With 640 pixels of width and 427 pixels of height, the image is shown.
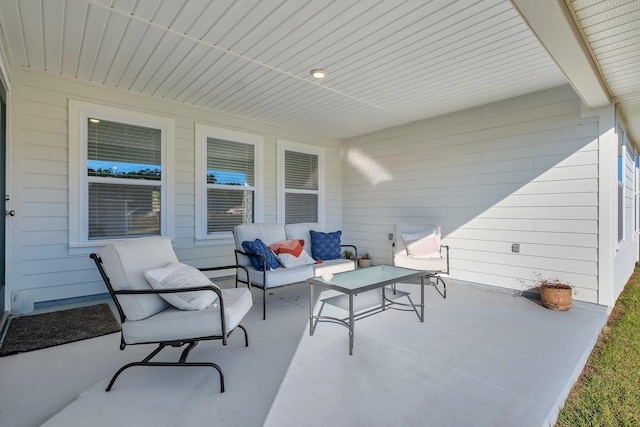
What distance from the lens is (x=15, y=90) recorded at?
3.44 m

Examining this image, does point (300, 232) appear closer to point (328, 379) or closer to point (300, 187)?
point (300, 187)

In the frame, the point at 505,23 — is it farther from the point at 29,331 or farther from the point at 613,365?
the point at 29,331

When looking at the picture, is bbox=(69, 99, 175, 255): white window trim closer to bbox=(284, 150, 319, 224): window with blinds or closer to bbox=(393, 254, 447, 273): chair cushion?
Answer: bbox=(284, 150, 319, 224): window with blinds

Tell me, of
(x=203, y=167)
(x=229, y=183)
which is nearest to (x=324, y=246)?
(x=229, y=183)

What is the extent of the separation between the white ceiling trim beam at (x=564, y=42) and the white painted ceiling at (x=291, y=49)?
178 mm

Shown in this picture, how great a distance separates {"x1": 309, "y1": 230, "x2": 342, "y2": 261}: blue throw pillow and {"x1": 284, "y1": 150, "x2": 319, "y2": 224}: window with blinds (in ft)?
4.77

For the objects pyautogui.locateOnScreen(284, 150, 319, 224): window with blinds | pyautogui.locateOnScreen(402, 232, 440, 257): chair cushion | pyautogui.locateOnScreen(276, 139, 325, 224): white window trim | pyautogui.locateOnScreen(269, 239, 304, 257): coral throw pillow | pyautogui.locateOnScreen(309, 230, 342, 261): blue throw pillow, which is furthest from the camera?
pyautogui.locateOnScreen(284, 150, 319, 224): window with blinds

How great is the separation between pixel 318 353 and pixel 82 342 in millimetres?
2054

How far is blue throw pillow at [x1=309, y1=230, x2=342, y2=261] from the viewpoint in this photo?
14.7 ft

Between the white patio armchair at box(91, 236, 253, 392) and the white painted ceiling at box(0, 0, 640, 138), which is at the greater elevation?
the white painted ceiling at box(0, 0, 640, 138)

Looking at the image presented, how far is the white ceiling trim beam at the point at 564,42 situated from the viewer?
1.94 m

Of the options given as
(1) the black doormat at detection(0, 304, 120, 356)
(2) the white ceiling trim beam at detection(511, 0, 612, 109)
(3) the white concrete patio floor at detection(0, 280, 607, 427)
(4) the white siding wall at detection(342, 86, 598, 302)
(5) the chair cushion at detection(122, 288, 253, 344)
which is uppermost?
(2) the white ceiling trim beam at detection(511, 0, 612, 109)

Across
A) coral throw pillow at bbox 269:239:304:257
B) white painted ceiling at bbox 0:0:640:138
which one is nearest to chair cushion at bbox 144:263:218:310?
coral throw pillow at bbox 269:239:304:257

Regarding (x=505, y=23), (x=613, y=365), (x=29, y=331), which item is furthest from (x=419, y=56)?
(x=29, y=331)
